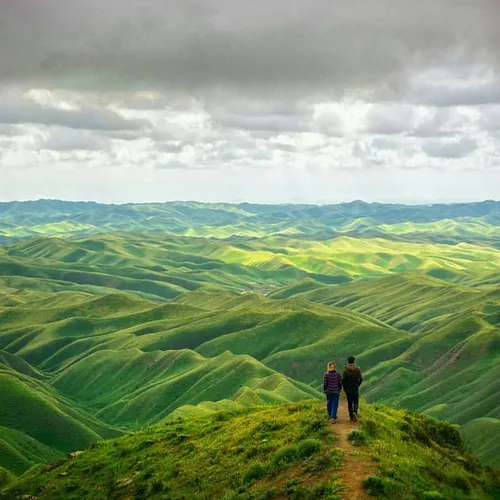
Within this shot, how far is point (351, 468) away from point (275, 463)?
510 cm

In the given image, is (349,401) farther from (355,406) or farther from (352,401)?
(355,406)

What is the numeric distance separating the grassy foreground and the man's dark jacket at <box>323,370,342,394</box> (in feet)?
7.07

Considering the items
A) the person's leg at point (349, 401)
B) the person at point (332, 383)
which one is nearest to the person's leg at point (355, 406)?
the person's leg at point (349, 401)

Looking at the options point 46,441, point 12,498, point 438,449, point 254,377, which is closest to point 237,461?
point 438,449

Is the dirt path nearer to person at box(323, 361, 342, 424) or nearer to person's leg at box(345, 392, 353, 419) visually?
person's leg at box(345, 392, 353, 419)

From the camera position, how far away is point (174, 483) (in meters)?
40.7

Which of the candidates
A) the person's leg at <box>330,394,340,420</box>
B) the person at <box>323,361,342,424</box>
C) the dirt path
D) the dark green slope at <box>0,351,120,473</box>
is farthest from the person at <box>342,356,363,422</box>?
the dark green slope at <box>0,351,120,473</box>

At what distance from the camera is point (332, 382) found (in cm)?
3772

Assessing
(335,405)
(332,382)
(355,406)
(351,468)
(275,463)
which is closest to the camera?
(351,468)

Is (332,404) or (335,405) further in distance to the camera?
(332,404)

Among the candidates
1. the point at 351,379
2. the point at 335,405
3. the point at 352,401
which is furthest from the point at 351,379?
the point at 335,405

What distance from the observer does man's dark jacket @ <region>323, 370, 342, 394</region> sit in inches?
1484

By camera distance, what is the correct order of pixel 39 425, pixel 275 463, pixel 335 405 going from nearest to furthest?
pixel 275 463
pixel 335 405
pixel 39 425

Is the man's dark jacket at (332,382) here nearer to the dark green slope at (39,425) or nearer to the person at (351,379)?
the person at (351,379)
